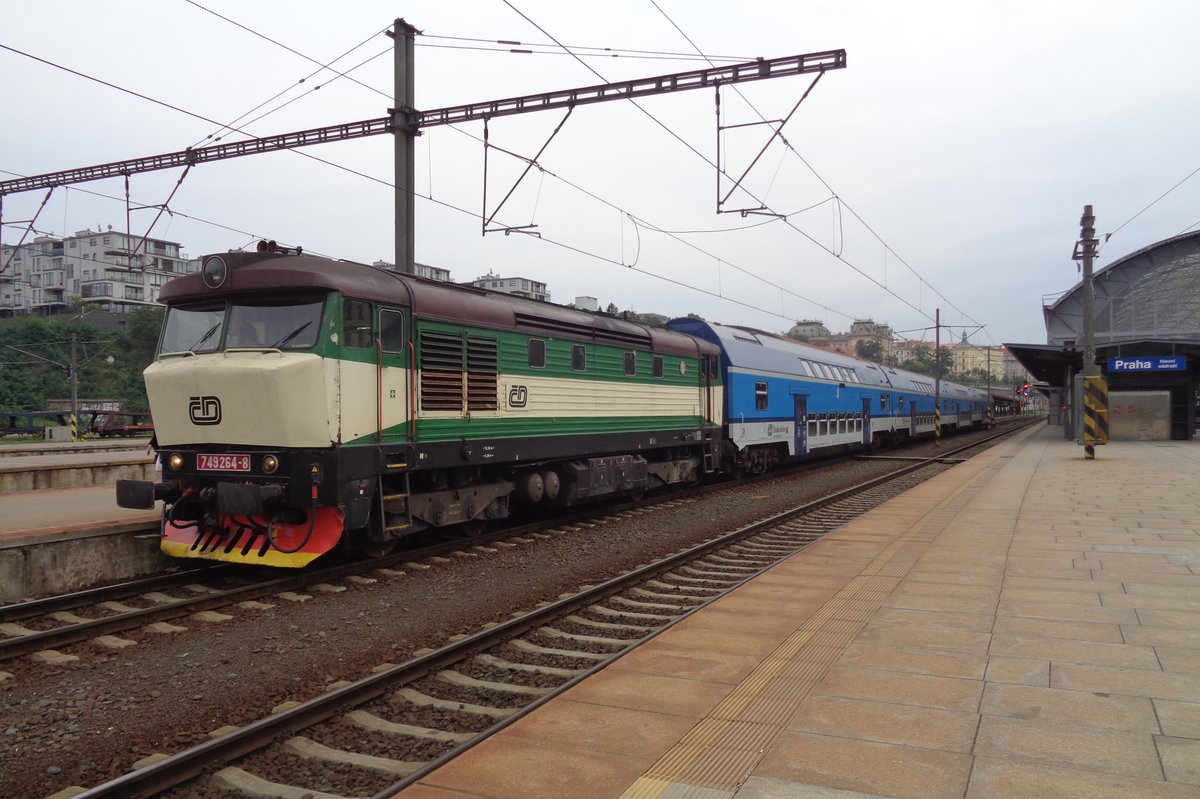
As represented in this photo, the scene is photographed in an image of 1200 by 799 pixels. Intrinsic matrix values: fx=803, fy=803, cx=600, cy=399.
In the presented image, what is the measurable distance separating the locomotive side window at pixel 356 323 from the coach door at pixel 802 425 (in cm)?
1685

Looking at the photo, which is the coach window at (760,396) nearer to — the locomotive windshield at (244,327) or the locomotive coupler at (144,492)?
the locomotive windshield at (244,327)

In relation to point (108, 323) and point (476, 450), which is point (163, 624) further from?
point (108, 323)

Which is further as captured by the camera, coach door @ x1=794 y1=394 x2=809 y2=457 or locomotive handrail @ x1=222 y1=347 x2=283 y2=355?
coach door @ x1=794 y1=394 x2=809 y2=457

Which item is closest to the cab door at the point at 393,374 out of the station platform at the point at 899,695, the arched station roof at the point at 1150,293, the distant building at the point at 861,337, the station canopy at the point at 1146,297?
the station platform at the point at 899,695

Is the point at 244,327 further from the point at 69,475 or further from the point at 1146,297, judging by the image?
the point at 1146,297

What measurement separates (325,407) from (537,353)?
442 centimetres

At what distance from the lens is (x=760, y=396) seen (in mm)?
21281

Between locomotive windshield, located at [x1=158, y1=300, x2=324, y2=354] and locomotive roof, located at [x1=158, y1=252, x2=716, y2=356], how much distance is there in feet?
0.48

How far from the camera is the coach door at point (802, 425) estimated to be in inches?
945

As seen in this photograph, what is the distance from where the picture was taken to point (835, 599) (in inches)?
305

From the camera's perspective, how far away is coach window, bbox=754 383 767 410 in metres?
21.0

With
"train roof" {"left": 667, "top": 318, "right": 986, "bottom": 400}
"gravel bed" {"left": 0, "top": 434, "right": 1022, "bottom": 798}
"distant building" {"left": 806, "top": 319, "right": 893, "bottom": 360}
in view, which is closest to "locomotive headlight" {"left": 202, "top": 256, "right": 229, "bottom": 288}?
"gravel bed" {"left": 0, "top": 434, "right": 1022, "bottom": 798}

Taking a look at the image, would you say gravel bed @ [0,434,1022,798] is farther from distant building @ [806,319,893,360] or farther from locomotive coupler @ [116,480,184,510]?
distant building @ [806,319,893,360]

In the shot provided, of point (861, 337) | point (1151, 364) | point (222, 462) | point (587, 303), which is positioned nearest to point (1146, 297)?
point (1151, 364)
